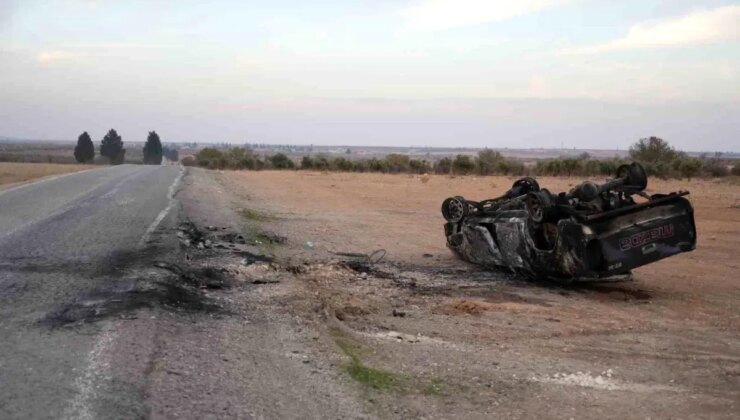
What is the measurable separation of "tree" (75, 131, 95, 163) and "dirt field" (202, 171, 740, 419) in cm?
10164

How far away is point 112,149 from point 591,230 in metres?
114

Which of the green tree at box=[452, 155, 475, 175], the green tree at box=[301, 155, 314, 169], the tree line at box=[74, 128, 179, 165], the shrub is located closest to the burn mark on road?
the green tree at box=[452, 155, 475, 175]

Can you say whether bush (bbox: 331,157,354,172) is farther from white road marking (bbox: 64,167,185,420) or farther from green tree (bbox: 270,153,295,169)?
white road marking (bbox: 64,167,185,420)

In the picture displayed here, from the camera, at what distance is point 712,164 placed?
165ft

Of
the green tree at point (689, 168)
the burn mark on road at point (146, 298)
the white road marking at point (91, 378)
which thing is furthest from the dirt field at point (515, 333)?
the green tree at point (689, 168)

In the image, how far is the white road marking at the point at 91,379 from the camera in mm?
4039

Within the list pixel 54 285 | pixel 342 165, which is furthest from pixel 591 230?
pixel 342 165

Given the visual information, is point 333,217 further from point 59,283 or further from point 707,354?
point 707,354

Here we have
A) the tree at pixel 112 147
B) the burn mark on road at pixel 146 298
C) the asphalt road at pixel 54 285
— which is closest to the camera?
the asphalt road at pixel 54 285

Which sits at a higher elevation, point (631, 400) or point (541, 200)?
point (541, 200)

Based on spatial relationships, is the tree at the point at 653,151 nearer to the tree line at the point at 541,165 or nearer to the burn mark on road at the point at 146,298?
the tree line at the point at 541,165

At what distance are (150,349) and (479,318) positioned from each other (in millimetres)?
3352

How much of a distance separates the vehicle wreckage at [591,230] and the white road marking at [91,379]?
5.07 m

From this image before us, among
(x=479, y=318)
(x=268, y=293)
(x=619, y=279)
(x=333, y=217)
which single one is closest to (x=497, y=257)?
(x=619, y=279)
